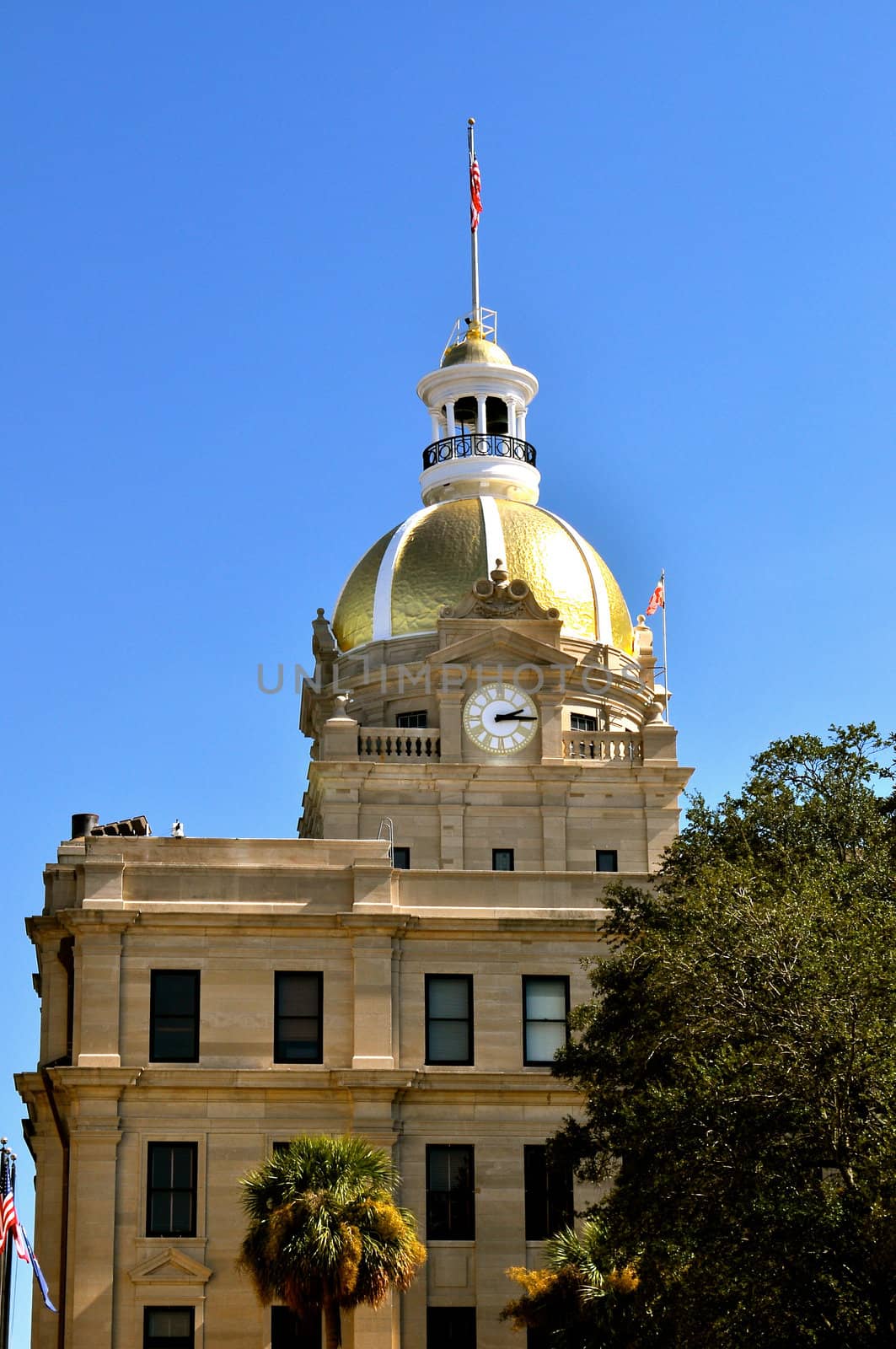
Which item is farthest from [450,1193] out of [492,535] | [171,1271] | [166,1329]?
[492,535]

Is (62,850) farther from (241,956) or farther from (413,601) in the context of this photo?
(413,601)

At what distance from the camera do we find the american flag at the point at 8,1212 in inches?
1843

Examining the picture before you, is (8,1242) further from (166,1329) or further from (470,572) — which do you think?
(470,572)

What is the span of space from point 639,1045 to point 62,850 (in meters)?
20.8

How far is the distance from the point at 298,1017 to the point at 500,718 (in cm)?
2046

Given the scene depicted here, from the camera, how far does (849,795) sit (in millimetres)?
47188

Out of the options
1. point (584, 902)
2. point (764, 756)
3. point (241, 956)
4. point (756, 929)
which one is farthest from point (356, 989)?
point (756, 929)

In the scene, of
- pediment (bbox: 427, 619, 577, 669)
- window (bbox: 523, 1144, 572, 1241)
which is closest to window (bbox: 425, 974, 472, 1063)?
window (bbox: 523, 1144, 572, 1241)

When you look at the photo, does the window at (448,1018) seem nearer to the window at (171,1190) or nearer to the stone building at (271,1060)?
the stone building at (271,1060)

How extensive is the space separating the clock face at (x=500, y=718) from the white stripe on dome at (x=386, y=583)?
5.91m

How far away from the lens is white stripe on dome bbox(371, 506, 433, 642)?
76.6m

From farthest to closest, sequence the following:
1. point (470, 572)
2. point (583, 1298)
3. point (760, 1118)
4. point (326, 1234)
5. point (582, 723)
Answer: point (470, 572) < point (582, 723) < point (583, 1298) < point (326, 1234) < point (760, 1118)

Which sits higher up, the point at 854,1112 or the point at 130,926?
the point at 130,926

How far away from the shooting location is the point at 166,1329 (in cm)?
4972
